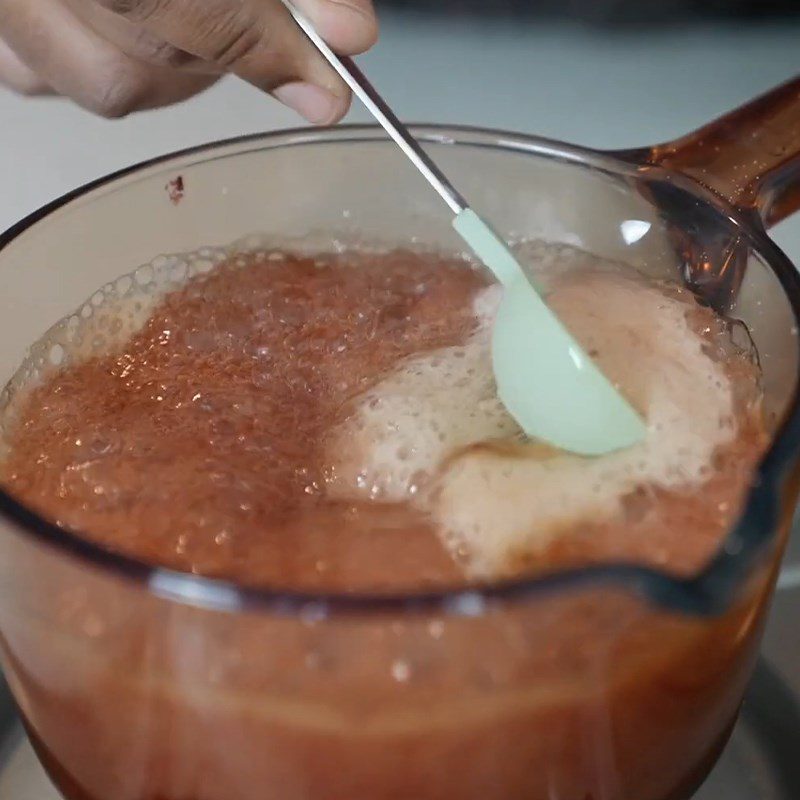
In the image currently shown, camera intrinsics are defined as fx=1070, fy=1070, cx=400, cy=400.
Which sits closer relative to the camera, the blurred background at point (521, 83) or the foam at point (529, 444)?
the foam at point (529, 444)

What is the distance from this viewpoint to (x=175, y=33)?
0.43 metres

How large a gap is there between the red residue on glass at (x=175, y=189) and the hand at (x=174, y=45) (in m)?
0.05

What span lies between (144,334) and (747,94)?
25.4 inches

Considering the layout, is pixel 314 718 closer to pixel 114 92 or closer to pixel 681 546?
pixel 681 546

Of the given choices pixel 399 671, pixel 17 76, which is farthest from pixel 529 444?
pixel 17 76

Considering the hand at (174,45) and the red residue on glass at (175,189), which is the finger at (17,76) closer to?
the hand at (174,45)

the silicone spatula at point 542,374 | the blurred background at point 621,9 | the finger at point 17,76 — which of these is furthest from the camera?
the blurred background at point 621,9

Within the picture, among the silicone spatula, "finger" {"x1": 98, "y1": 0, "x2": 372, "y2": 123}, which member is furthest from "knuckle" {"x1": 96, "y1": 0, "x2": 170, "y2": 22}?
the silicone spatula

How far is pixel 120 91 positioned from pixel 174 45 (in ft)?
0.53

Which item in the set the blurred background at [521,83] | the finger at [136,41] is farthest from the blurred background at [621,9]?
the finger at [136,41]

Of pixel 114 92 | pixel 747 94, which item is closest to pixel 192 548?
pixel 114 92

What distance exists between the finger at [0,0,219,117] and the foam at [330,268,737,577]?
0.87ft

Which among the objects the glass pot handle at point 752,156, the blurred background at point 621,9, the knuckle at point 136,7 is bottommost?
the blurred background at point 621,9

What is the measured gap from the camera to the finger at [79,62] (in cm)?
58
